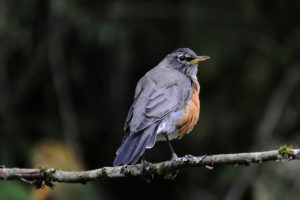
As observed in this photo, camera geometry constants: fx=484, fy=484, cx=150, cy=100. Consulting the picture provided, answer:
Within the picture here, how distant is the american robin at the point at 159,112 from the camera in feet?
11.3

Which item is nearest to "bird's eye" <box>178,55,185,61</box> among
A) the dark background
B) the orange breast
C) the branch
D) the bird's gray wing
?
the bird's gray wing

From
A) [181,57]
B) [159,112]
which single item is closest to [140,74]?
[181,57]

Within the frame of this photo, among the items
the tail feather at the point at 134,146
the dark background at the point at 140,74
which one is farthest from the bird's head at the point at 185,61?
the tail feather at the point at 134,146

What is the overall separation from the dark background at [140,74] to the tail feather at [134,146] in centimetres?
185

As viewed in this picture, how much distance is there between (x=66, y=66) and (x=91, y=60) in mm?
460

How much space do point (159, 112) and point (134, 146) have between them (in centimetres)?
49

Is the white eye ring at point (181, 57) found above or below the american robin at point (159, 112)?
above

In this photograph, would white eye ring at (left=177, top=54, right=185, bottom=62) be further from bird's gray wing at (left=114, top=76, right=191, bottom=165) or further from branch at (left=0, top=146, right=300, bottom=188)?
branch at (left=0, top=146, right=300, bottom=188)

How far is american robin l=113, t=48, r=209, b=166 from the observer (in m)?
3.43

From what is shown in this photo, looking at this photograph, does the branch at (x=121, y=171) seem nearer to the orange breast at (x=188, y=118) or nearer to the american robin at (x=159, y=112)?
the american robin at (x=159, y=112)

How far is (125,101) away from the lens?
20.8ft

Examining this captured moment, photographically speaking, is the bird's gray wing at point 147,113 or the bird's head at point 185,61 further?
the bird's head at point 185,61

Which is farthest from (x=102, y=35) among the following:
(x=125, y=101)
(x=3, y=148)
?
(x=3, y=148)

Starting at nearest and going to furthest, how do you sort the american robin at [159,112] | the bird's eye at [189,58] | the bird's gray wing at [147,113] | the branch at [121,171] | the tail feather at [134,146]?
the branch at [121,171], the tail feather at [134,146], the bird's gray wing at [147,113], the american robin at [159,112], the bird's eye at [189,58]
